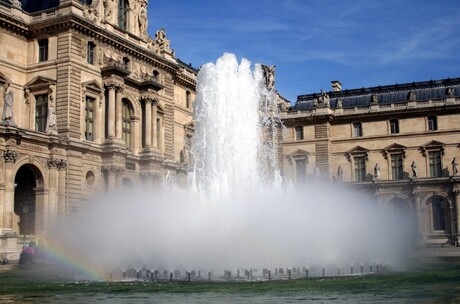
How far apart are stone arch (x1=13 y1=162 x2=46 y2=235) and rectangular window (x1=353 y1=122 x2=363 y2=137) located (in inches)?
1472

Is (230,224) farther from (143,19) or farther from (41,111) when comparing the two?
(143,19)

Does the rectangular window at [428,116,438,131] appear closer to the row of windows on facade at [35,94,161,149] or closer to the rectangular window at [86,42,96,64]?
the row of windows on facade at [35,94,161,149]

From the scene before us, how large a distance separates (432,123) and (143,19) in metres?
31.8

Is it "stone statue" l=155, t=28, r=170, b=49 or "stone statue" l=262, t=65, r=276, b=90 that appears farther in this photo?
"stone statue" l=155, t=28, r=170, b=49

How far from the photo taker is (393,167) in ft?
218

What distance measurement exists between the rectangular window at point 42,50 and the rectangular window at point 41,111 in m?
2.86

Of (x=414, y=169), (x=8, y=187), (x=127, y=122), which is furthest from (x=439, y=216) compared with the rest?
(x=8, y=187)

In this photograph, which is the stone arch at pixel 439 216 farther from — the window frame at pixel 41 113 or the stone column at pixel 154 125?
the window frame at pixel 41 113

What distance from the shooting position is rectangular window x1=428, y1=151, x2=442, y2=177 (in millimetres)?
64194

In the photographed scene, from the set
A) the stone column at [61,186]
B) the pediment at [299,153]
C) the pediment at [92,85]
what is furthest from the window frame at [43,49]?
the pediment at [299,153]

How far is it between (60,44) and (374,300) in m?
35.2

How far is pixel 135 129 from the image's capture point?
51.5 metres

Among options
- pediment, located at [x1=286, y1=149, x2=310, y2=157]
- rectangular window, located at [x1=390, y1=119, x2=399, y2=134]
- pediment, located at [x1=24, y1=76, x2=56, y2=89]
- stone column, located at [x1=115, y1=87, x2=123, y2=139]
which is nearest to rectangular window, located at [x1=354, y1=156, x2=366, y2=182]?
rectangular window, located at [x1=390, y1=119, x2=399, y2=134]

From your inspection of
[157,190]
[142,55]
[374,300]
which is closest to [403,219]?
[157,190]
